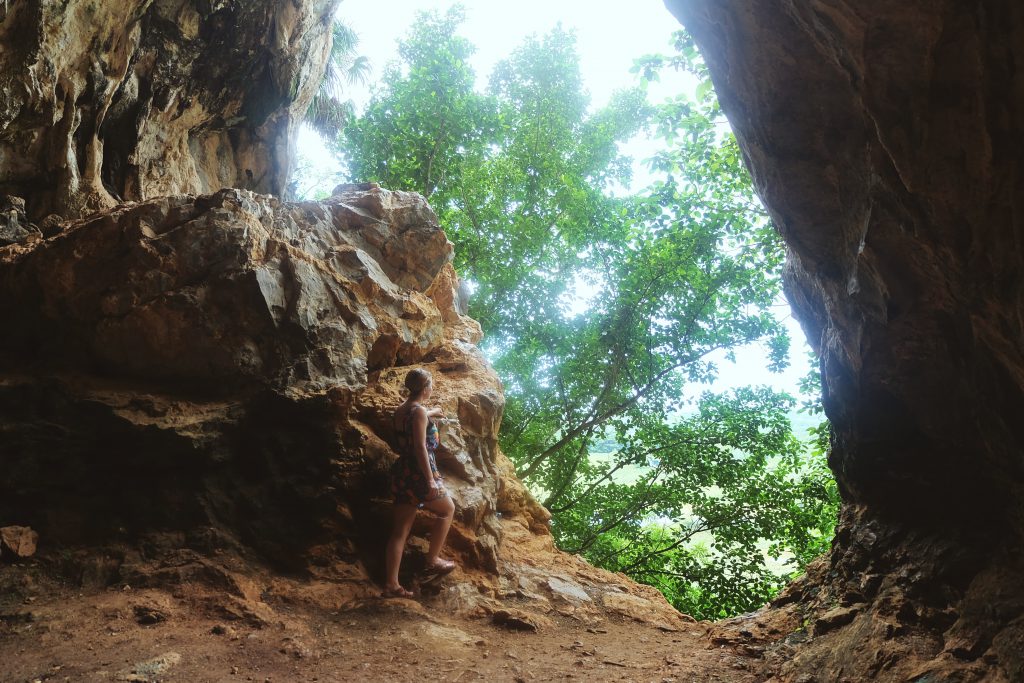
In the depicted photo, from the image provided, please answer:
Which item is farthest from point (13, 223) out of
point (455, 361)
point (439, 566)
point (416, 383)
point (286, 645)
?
point (439, 566)

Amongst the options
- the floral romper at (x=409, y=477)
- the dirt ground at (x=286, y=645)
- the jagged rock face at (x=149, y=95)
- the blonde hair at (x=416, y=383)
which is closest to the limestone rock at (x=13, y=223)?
the jagged rock face at (x=149, y=95)

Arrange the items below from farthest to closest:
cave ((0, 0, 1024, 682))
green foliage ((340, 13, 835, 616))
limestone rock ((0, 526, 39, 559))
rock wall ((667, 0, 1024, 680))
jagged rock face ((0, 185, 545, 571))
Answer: green foliage ((340, 13, 835, 616)) < jagged rock face ((0, 185, 545, 571)) < limestone rock ((0, 526, 39, 559)) < cave ((0, 0, 1024, 682)) < rock wall ((667, 0, 1024, 680))

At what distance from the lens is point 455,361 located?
25.4ft

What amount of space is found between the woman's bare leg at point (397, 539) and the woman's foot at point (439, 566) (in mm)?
338

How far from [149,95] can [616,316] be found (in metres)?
8.98

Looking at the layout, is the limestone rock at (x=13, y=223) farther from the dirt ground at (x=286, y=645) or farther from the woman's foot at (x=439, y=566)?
the woman's foot at (x=439, y=566)

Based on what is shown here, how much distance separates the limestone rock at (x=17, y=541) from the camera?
4.54 metres

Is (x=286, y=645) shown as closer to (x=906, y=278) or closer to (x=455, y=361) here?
(x=455, y=361)

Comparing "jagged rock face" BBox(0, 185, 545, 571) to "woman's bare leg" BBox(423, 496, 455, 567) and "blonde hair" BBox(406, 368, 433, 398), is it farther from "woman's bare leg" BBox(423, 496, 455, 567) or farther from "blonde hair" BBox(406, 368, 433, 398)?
"blonde hair" BBox(406, 368, 433, 398)

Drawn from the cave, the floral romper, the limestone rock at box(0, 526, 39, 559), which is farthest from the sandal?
the limestone rock at box(0, 526, 39, 559)

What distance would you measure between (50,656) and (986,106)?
5965 mm

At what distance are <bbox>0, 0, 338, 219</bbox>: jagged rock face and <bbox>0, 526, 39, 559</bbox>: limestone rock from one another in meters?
4.14

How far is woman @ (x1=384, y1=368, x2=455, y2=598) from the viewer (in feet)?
17.5

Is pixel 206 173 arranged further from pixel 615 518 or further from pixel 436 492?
pixel 615 518
